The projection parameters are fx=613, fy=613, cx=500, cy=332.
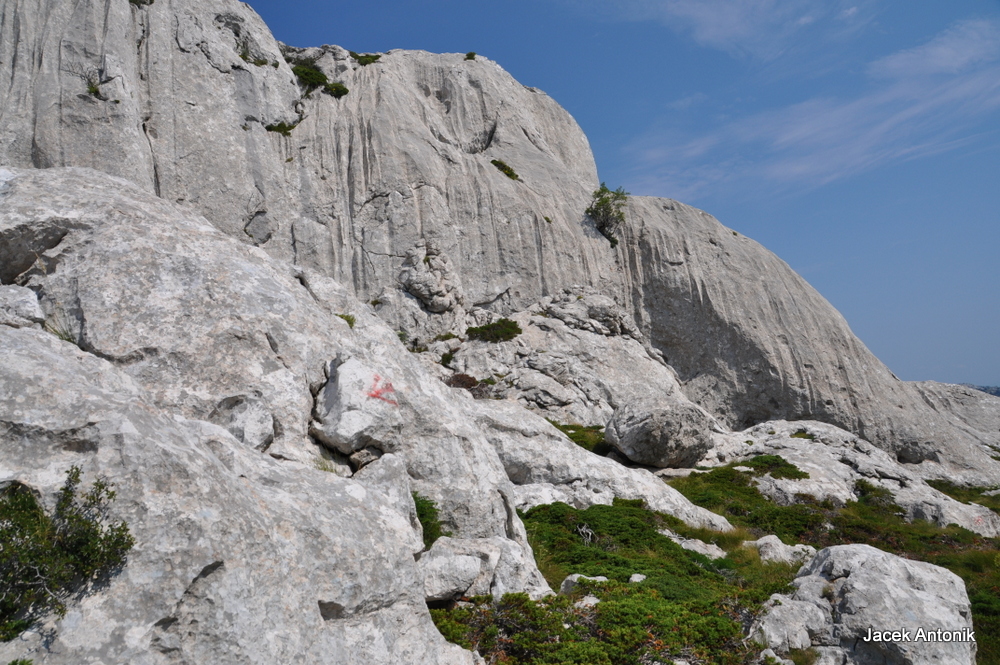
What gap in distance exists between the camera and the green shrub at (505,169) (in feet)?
164

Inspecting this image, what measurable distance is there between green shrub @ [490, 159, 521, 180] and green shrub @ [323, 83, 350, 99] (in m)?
12.7

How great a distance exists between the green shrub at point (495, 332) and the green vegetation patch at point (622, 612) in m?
24.0

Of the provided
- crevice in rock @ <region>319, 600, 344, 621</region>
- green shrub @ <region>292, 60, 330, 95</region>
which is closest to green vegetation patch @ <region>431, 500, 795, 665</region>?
crevice in rock @ <region>319, 600, 344, 621</region>

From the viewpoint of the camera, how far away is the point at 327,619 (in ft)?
22.4

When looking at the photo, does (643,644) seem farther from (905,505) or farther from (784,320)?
(784,320)

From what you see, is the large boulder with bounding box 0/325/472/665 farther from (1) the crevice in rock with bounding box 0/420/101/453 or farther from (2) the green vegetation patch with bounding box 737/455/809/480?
(2) the green vegetation patch with bounding box 737/455/809/480

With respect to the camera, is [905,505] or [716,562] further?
[905,505]

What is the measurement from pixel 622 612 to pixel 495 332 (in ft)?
99.2

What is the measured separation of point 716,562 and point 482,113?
46.7 meters

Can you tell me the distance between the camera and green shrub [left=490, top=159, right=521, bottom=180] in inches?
1968

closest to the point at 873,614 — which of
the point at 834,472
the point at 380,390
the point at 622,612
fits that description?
the point at 622,612

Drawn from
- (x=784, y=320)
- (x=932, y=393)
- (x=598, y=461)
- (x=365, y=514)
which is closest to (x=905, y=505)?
(x=598, y=461)

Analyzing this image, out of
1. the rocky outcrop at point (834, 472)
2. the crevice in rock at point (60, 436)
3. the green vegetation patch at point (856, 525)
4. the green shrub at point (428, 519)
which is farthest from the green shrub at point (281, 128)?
the crevice in rock at point (60, 436)

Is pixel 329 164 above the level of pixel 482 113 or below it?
below
